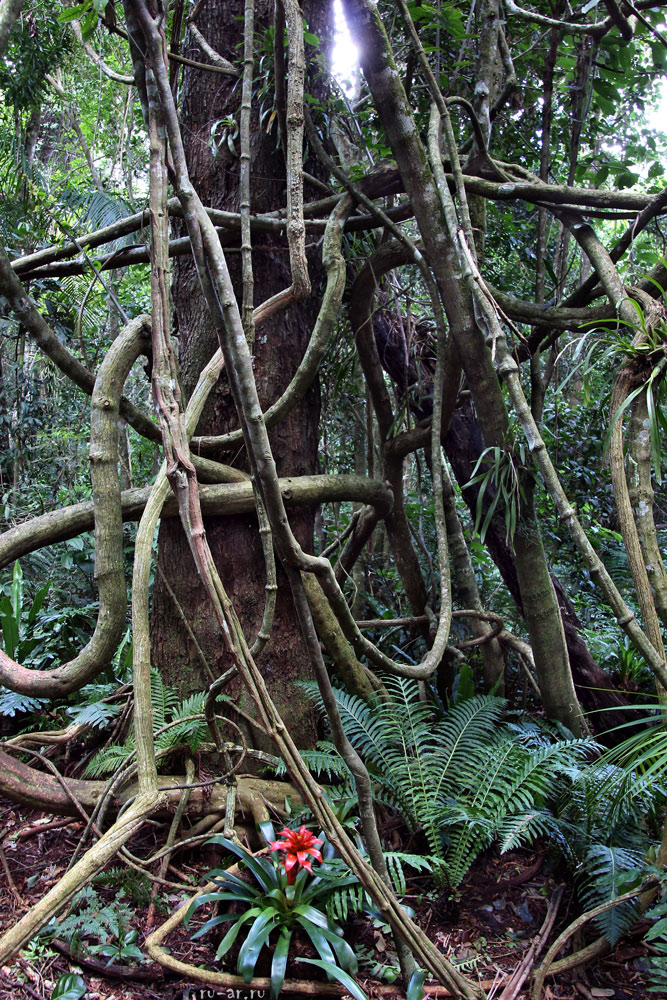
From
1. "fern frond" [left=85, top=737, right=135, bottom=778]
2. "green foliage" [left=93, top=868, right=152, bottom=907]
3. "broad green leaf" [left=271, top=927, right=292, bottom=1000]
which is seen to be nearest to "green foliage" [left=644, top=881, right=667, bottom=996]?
"broad green leaf" [left=271, top=927, right=292, bottom=1000]

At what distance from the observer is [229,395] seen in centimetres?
272

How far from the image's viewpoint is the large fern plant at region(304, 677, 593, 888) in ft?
7.26

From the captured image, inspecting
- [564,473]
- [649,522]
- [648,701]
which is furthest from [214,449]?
[564,473]

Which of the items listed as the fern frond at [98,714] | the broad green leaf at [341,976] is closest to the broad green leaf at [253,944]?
the broad green leaf at [341,976]

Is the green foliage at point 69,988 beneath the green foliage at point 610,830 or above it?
beneath

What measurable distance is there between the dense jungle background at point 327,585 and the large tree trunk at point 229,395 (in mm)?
14

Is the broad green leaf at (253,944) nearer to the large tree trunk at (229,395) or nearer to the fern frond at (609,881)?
the large tree trunk at (229,395)

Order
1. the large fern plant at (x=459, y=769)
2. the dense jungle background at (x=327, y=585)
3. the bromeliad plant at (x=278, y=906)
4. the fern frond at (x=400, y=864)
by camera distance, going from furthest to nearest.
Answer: the large fern plant at (x=459, y=769) → the fern frond at (x=400, y=864) → the bromeliad plant at (x=278, y=906) → the dense jungle background at (x=327, y=585)

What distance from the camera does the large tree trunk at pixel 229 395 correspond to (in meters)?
2.66

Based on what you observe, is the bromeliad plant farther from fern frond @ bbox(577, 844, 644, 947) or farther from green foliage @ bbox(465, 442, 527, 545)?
green foliage @ bbox(465, 442, 527, 545)

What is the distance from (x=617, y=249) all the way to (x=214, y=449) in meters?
1.80

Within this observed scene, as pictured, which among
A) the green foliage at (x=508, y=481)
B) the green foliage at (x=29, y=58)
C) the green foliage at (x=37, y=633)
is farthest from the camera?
the green foliage at (x=29, y=58)

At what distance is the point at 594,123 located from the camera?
374 centimetres

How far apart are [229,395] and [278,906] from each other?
73.5 inches
